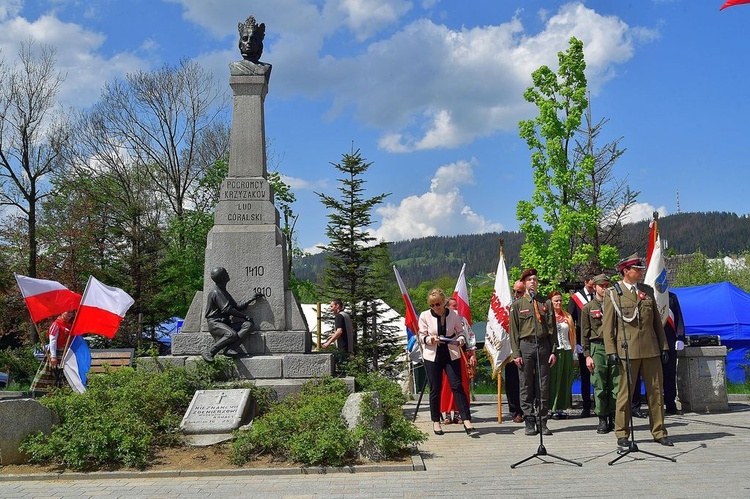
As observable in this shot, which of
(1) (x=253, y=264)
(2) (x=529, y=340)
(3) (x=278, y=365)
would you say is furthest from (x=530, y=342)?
(1) (x=253, y=264)

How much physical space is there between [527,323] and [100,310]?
22.3ft

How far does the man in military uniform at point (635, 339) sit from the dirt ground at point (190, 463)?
8.98 feet

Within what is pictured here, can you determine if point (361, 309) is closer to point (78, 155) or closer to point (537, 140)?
point (537, 140)

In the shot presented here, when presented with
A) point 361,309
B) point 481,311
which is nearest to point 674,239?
point 481,311

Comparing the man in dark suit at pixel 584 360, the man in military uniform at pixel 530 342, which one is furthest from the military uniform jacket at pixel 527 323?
the man in dark suit at pixel 584 360

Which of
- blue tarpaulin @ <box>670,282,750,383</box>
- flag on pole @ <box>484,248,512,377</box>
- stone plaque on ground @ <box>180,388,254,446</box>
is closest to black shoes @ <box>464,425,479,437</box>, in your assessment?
flag on pole @ <box>484,248,512,377</box>

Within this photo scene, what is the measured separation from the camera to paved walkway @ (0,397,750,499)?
19.5 ft

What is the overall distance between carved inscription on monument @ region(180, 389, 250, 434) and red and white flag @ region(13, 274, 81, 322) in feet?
12.2

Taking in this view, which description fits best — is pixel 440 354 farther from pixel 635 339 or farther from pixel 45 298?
pixel 45 298

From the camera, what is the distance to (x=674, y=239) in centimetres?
12500

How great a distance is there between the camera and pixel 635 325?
789 centimetres

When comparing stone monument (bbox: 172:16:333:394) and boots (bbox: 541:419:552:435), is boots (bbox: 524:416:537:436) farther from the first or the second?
stone monument (bbox: 172:16:333:394)

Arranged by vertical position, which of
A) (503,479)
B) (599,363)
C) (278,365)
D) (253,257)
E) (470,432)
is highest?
(253,257)

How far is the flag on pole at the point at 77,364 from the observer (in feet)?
34.0
